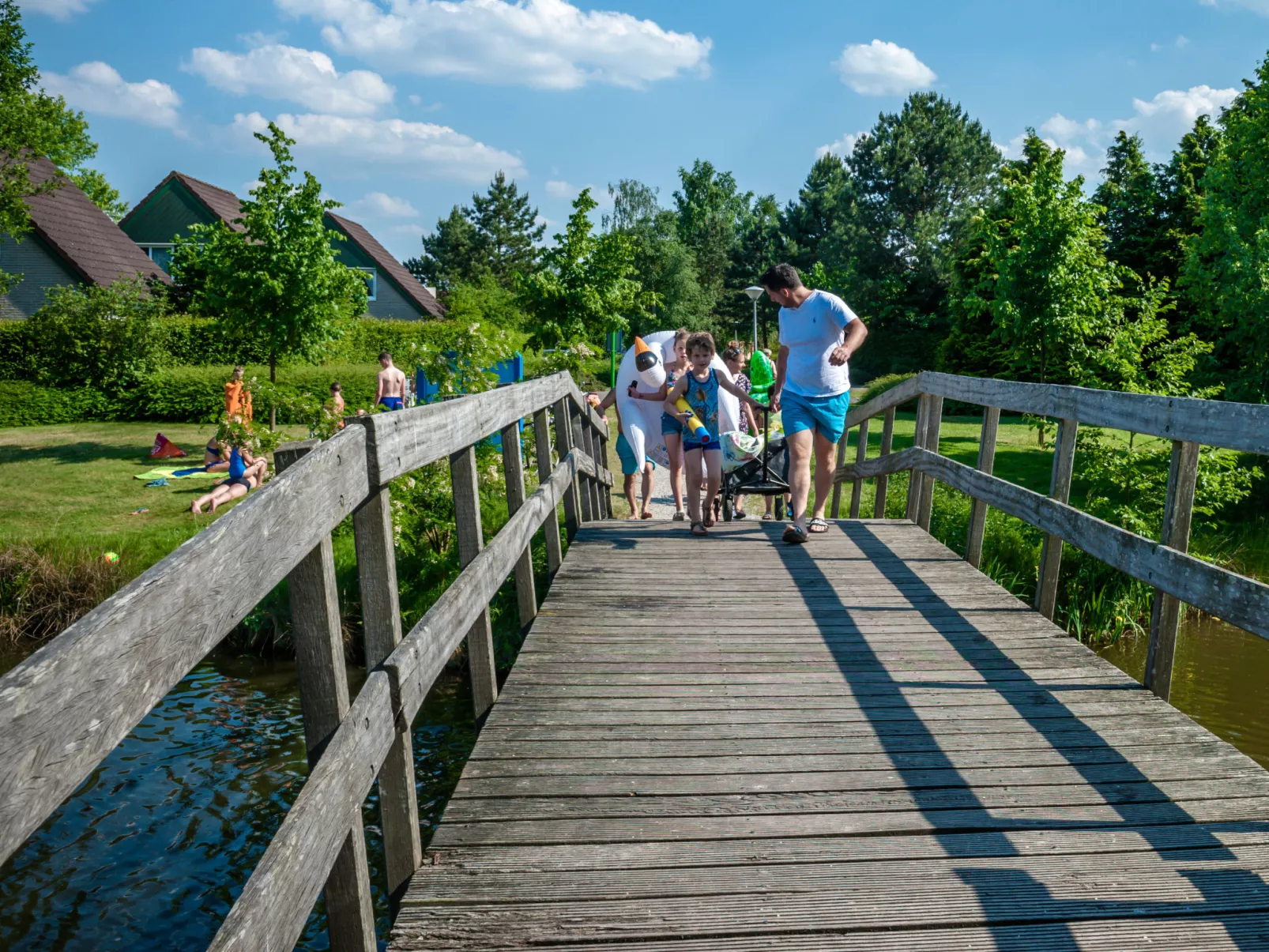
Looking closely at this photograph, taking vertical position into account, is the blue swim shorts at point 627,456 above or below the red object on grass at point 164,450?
above

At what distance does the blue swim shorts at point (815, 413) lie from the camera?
661 centimetres

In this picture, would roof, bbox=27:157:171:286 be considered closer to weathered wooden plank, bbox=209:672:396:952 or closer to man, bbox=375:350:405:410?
man, bbox=375:350:405:410

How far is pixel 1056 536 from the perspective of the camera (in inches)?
197

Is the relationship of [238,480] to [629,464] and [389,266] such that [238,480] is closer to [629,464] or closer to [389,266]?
[629,464]

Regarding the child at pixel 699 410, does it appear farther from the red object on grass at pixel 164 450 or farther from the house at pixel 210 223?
the house at pixel 210 223

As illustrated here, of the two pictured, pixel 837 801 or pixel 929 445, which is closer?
pixel 837 801

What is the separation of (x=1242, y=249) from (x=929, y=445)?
983cm

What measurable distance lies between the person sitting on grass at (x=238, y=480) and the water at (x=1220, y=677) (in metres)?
10.4

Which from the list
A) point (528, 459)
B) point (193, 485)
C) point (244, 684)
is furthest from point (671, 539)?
point (193, 485)

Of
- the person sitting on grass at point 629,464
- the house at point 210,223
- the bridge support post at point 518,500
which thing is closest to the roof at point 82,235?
the house at point 210,223

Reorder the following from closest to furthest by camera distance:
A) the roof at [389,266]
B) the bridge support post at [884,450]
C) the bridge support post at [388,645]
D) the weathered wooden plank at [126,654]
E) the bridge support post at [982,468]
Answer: the weathered wooden plank at [126,654] < the bridge support post at [388,645] < the bridge support post at [982,468] < the bridge support post at [884,450] < the roof at [389,266]

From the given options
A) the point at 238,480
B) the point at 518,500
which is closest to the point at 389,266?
the point at 238,480

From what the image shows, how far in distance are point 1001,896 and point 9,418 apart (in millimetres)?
25609

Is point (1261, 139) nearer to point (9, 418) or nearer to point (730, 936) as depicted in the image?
point (730, 936)
